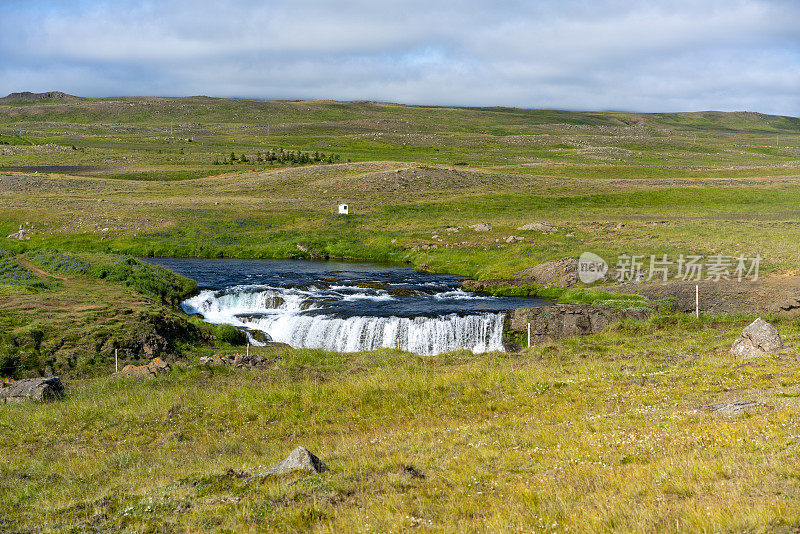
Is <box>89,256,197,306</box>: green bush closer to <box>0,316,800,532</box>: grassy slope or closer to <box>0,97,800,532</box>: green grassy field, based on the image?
<box>0,97,800,532</box>: green grassy field

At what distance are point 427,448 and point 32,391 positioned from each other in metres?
13.0

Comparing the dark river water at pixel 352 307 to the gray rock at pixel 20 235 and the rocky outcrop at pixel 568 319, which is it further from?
the gray rock at pixel 20 235


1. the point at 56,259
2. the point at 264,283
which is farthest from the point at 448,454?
the point at 56,259

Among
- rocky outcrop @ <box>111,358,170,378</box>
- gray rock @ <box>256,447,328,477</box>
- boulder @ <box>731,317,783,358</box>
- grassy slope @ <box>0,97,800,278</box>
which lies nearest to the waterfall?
rocky outcrop @ <box>111,358,170,378</box>

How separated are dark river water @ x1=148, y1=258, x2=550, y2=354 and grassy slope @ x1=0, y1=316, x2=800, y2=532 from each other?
973 centimetres

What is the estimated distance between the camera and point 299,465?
10.9 m

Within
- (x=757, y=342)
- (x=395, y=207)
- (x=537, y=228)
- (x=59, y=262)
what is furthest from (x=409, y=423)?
(x=395, y=207)

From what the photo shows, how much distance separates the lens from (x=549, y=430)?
13195mm

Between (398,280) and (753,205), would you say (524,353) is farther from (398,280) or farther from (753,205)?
(753,205)

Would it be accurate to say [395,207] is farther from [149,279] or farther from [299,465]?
[299,465]

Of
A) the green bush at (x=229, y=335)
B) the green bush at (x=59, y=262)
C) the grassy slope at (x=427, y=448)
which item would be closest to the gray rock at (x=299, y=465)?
the grassy slope at (x=427, y=448)

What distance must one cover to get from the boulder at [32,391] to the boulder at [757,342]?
22.7m

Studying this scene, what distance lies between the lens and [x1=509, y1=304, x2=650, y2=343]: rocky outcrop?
30234mm

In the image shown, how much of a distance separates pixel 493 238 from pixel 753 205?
44.4 metres
